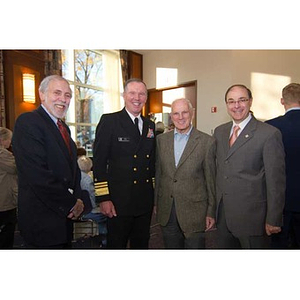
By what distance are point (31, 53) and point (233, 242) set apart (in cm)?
373

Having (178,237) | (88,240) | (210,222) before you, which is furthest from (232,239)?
(88,240)

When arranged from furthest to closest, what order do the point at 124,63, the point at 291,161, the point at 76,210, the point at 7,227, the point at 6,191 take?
the point at 124,63 < the point at 7,227 < the point at 6,191 < the point at 291,161 < the point at 76,210

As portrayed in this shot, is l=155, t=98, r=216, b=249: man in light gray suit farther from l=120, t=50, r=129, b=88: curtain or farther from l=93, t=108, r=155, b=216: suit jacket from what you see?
l=120, t=50, r=129, b=88: curtain

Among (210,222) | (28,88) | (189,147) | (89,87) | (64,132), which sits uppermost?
(89,87)

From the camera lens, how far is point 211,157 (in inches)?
68.1

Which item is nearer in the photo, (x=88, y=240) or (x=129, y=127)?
(x=129, y=127)

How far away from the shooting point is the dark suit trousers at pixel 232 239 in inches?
66.3

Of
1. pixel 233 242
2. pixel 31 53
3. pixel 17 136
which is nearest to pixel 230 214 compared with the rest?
pixel 233 242

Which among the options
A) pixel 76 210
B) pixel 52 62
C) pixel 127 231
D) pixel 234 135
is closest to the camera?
pixel 76 210

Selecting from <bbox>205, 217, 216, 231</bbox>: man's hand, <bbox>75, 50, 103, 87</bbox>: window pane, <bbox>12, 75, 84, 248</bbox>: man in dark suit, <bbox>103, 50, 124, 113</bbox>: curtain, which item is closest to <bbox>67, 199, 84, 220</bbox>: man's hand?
<bbox>12, 75, 84, 248</bbox>: man in dark suit

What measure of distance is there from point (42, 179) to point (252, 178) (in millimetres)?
1161

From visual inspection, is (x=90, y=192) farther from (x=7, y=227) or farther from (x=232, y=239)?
(x=232, y=239)

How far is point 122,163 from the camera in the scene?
5.71 feet

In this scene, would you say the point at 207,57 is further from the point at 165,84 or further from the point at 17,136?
the point at 17,136
